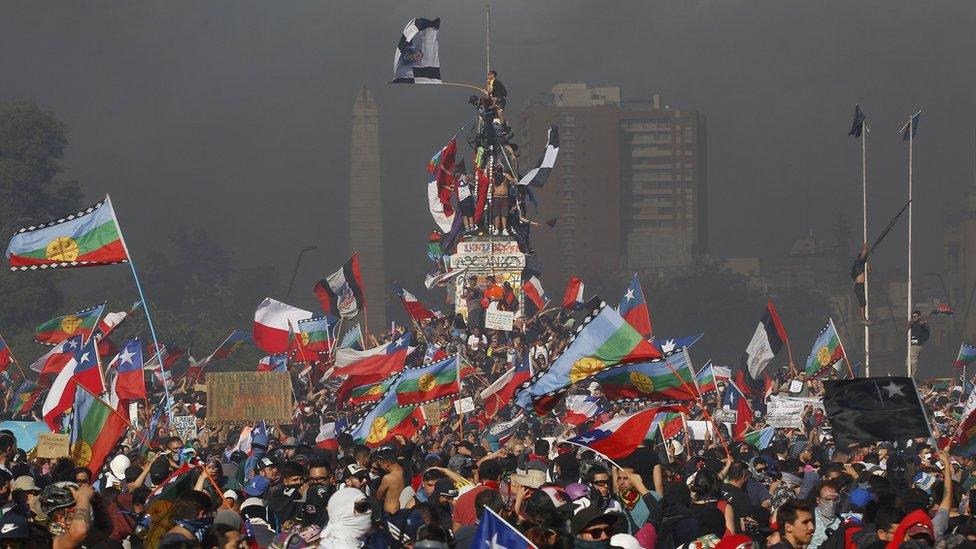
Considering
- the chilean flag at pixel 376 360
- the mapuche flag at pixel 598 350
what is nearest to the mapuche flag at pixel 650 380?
the mapuche flag at pixel 598 350

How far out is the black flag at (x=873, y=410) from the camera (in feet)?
43.2

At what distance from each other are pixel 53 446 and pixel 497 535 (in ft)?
29.1

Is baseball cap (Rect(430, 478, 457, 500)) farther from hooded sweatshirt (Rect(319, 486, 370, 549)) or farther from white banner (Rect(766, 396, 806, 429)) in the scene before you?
white banner (Rect(766, 396, 806, 429))

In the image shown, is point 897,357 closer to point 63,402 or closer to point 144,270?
point 144,270

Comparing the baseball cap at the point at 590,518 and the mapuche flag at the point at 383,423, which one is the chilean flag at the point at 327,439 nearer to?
the mapuche flag at the point at 383,423

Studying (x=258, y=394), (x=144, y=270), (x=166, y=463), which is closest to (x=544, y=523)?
(x=166, y=463)

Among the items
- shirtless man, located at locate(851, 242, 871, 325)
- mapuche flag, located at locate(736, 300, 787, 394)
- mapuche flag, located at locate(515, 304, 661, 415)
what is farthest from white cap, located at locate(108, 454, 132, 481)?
shirtless man, located at locate(851, 242, 871, 325)

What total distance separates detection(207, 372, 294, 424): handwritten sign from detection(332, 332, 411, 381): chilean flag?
38.7 inches

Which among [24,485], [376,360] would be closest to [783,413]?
[376,360]

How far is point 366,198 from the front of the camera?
9600 cm

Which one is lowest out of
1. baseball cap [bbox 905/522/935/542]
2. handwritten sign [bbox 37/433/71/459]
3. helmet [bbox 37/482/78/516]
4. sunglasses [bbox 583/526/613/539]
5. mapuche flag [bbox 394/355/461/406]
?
mapuche flag [bbox 394/355/461/406]

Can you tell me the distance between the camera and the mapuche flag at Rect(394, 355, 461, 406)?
21891 mm

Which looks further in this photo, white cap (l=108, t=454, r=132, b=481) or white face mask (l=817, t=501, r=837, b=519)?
white cap (l=108, t=454, r=132, b=481)

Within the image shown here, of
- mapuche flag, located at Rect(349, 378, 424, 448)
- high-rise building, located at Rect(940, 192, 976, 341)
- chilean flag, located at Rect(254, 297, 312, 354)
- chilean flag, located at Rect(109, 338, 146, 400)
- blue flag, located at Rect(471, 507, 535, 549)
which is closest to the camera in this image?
blue flag, located at Rect(471, 507, 535, 549)
